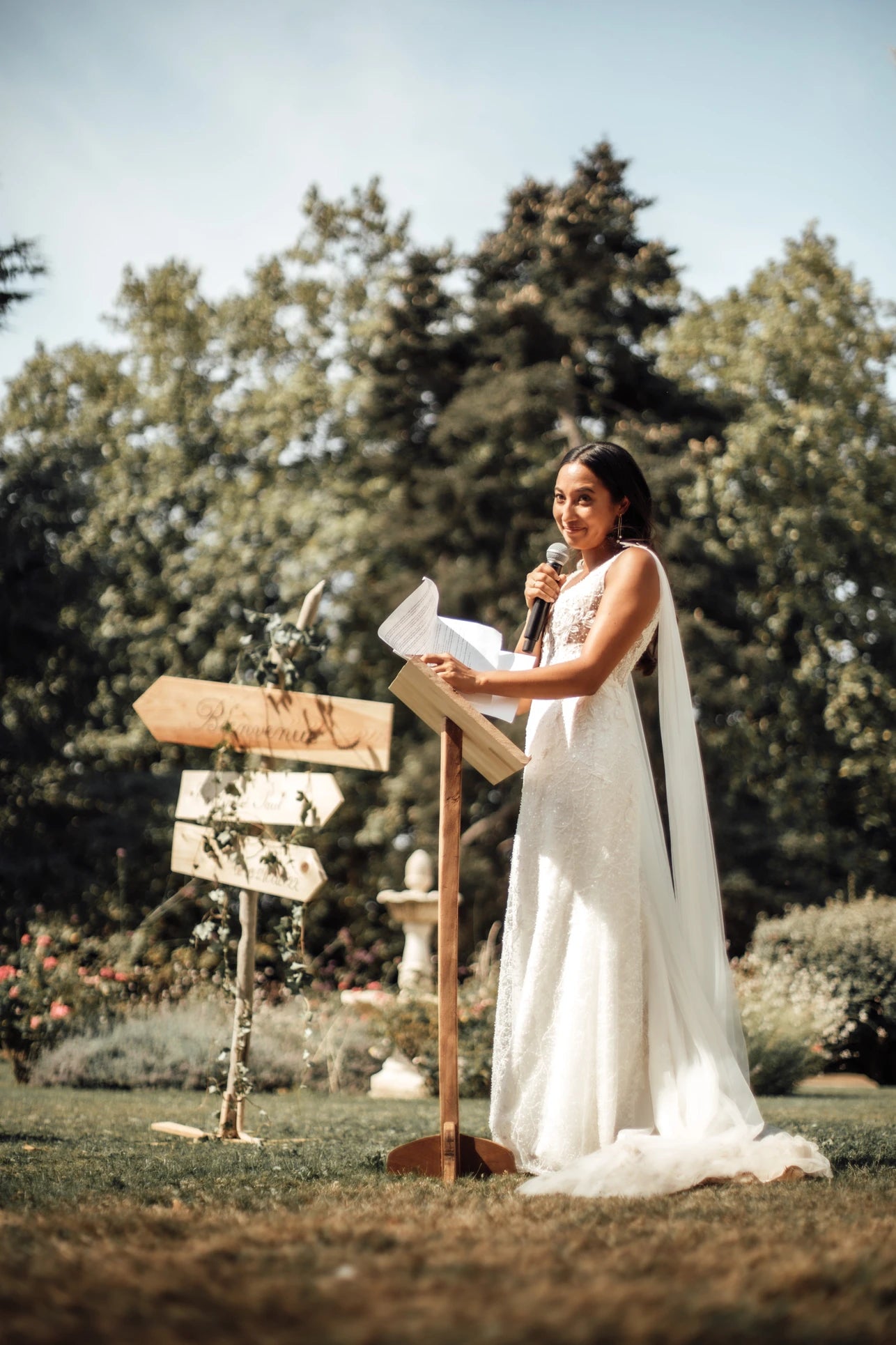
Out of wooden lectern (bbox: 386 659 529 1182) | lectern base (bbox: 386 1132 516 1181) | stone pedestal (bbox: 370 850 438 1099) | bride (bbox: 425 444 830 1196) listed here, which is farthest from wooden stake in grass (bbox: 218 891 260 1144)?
stone pedestal (bbox: 370 850 438 1099)

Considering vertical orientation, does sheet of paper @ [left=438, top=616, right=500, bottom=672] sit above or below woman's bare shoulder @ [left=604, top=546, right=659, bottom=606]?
below

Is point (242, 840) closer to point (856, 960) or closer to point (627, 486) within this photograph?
point (627, 486)

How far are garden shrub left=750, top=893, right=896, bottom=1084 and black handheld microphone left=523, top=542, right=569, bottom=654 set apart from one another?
10.1 metres

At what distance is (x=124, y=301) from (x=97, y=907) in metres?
13.4

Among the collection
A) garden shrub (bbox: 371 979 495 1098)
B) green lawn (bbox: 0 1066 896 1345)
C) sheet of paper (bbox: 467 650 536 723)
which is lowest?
garden shrub (bbox: 371 979 495 1098)

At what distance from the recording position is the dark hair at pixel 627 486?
13.6 feet

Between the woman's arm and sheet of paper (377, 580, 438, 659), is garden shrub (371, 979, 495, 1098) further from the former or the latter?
sheet of paper (377, 580, 438, 659)

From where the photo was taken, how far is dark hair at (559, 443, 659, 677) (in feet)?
13.6

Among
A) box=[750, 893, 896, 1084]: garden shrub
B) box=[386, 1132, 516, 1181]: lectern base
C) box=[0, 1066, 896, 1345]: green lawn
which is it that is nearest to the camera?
box=[0, 1066, 896, 1345]: green lawn

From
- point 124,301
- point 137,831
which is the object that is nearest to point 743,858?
point 137,831

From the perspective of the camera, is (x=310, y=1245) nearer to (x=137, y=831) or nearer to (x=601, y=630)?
(x=601, y=630)

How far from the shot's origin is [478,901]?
814 inches

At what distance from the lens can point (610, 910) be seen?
383 cm

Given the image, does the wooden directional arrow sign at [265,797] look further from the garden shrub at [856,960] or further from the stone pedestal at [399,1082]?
the garden shrub at [856,960]
